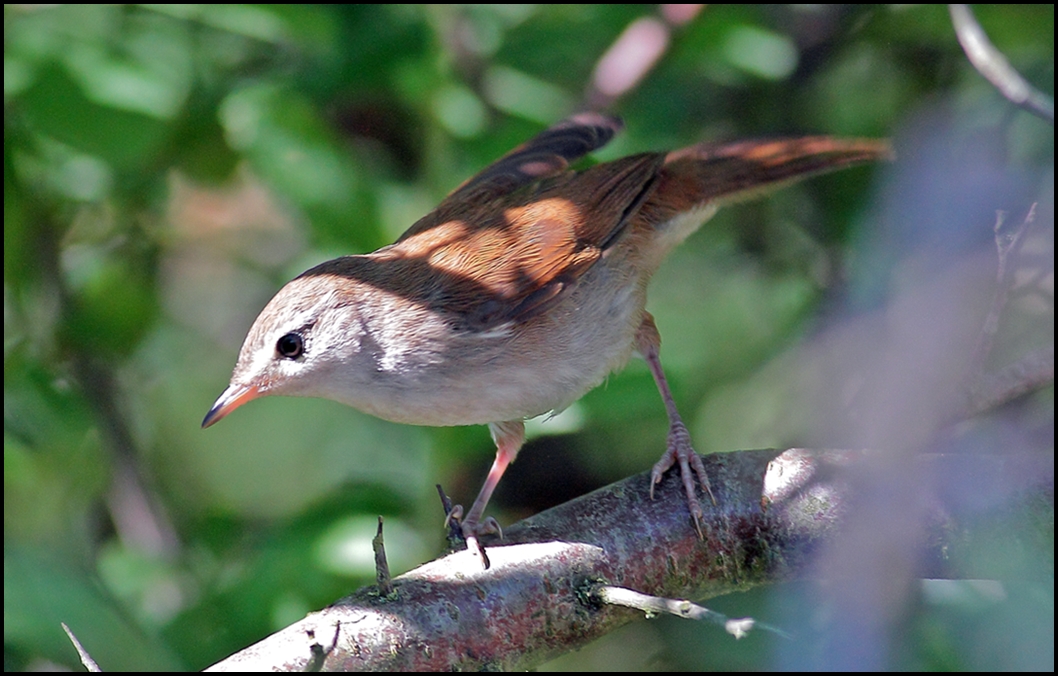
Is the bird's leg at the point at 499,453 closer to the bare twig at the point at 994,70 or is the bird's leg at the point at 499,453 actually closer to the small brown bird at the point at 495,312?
the small brown bird at the point at 495,312

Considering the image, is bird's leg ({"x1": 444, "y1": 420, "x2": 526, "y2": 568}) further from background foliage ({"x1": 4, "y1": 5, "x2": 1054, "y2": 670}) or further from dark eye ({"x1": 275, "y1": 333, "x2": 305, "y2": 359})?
dark eye ({"x1": 275, "y1": 333, "x2": 305, "y2": 359})

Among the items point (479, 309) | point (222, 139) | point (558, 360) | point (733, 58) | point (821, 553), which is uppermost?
point (222, 139)

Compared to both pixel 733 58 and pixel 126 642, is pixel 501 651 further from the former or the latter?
pixel 733 58

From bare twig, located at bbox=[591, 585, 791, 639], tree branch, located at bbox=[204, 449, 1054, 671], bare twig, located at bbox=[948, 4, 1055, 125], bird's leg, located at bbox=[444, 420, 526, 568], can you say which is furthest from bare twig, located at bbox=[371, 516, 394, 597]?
bare twig, located at bbox=[948, 4, 1055, 125]

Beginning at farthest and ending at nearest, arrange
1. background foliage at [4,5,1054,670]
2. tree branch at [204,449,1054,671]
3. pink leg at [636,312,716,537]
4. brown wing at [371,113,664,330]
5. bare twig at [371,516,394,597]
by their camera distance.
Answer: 1. background foliage at [4,5,1054,670]
2. brown wing at [371,113,664,330]
3. pink leg at [636,312,716,537]
4. tree branch at [204,449,1054,671]
5. bare twig at [371,516,394,597]

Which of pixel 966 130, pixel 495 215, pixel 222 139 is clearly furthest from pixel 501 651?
pixel 966 130

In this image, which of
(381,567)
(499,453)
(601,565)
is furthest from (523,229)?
(381,567)
